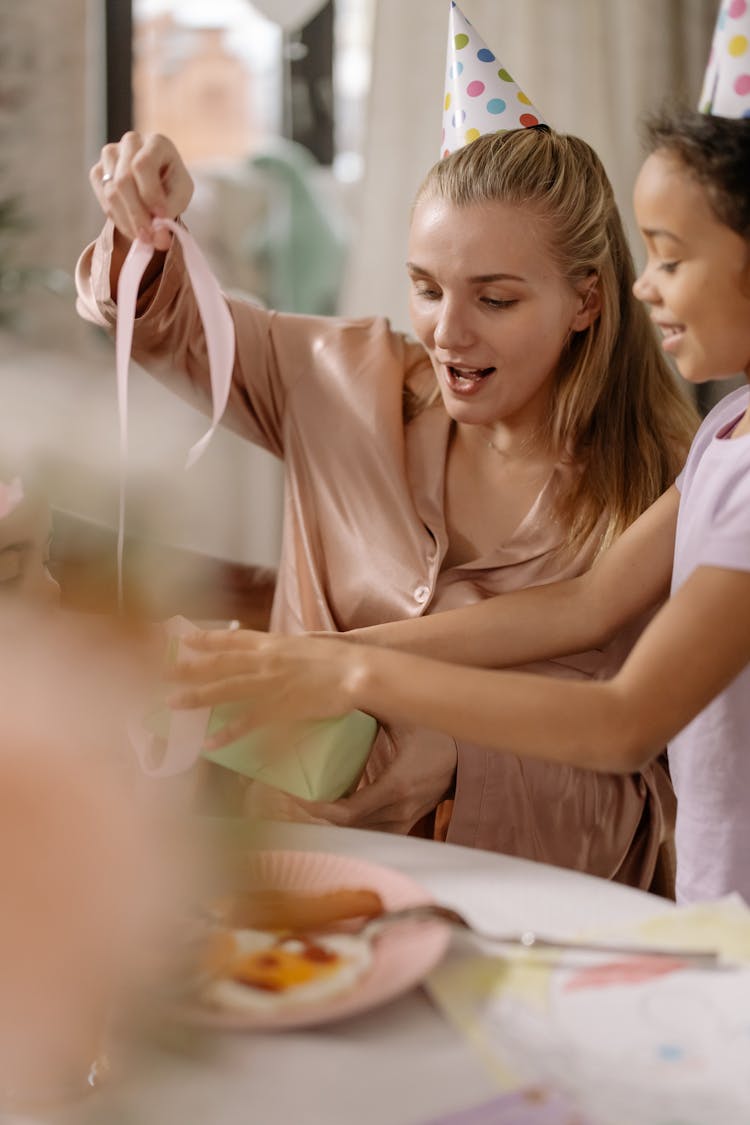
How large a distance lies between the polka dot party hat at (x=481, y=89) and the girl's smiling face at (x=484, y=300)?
0.41ft

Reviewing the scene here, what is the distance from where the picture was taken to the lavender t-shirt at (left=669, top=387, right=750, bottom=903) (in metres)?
1.12

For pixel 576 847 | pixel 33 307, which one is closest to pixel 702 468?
pixel 576 847

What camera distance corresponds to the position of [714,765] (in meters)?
1.16

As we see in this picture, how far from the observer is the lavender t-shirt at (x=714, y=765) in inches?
44.2

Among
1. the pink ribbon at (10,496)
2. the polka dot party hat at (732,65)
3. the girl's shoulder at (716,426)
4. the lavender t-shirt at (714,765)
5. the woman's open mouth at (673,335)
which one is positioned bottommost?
the lavender t-shirt at (714,765)

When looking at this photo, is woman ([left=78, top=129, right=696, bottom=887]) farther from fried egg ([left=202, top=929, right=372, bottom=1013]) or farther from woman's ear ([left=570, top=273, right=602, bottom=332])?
fried egg ([left=202, top=929, right=372, bottom=1013])

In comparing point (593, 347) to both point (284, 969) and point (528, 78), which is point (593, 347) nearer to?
point (284, 969)

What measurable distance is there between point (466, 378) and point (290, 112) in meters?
1.97

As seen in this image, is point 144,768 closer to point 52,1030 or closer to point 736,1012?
point 52,1030

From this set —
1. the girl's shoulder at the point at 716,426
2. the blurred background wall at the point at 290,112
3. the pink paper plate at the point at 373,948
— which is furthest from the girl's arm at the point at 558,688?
the blurred background wall at the point at 290,112

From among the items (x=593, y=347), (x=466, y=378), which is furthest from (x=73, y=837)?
(x=593, y=347)

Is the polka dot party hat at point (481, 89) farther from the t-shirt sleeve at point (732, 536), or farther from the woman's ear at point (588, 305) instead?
the t-shirt sleeve at point (732, 536)

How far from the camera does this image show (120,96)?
301 cm

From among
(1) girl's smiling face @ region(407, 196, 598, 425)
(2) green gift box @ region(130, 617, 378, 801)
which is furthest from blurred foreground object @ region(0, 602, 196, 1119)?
(1) girl's smiling face @ region(407, 196, 598, 425)
